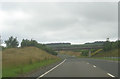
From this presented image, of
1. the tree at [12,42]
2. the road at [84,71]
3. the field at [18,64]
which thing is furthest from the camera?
the tree at [12,42]

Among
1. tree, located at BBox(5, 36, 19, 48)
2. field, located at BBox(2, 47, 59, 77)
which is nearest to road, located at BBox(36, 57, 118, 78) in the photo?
field, located at BBox(2, 47, 59, 77)

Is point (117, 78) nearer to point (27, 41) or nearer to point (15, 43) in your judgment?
point (27, 41)

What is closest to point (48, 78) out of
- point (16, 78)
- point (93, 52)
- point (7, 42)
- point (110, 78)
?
point (16, 78)

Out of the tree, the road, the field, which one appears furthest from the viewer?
the tree

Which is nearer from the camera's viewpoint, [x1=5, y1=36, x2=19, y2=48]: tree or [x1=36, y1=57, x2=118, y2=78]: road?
[x1=36, y1=57, x2=118, y2=78]: road

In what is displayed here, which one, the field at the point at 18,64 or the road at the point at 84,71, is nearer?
the road at the point at 84,71

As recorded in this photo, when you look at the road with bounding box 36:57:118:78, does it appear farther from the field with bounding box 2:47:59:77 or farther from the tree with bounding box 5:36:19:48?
the tree with bounding box 5:36:19:48

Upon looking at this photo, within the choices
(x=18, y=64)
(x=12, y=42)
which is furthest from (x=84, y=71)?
(x=12, y=42)

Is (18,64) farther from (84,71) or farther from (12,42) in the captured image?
(12,42)

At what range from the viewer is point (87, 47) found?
128 m

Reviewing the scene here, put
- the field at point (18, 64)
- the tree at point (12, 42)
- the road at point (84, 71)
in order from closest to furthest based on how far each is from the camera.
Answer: the road at point (84, 71)
the field at point (18, 64)
the tree at point (12, 42)

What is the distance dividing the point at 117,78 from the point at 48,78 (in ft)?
12.6

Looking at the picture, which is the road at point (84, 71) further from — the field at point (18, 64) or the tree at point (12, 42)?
the tree at point (12, 42)

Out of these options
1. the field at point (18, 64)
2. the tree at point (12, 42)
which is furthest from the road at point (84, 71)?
the tree at point (12, 42)
